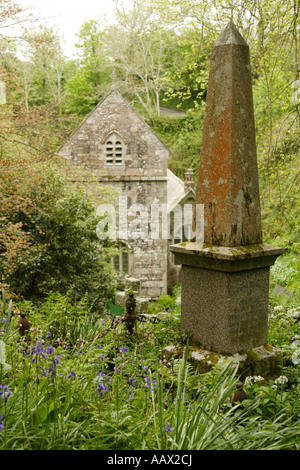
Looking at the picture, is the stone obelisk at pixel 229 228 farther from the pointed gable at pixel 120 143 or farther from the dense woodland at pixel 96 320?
the pointed gable at pixel 120 143

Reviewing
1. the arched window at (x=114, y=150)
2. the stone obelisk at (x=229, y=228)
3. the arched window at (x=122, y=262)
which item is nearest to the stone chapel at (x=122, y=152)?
the arched window at (x=114, y=150)

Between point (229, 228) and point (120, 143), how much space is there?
1349 centimetres

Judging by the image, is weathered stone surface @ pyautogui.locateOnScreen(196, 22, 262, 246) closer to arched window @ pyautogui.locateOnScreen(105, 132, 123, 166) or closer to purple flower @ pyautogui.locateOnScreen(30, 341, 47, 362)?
purple flower @ pyautogui.locateOnScreen(30, 341, 47, 362)

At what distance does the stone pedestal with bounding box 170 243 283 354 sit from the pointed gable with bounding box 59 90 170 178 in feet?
42.4

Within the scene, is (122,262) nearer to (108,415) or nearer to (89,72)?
(108,415)

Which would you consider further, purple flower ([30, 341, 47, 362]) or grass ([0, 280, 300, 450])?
purple flower ([30, 341, 47, 362])

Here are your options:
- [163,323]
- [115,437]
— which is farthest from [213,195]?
[115,437]

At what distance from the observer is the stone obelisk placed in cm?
442

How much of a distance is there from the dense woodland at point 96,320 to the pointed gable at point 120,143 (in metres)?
5.07

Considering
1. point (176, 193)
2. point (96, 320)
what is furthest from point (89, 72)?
point (96, 320)

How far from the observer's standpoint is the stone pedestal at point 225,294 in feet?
14.3

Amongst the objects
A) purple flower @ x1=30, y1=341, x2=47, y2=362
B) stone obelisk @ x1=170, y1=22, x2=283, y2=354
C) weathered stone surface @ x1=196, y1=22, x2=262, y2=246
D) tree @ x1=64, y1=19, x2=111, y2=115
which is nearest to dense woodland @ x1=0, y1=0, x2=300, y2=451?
purple flower @ x1=30, y1=341, x2=47, y2=362

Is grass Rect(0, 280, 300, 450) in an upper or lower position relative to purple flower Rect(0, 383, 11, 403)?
lower

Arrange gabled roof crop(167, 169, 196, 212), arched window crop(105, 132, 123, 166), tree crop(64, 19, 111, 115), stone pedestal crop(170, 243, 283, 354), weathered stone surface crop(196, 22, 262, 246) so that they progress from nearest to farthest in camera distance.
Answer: stone pedestal crop(170, 243, 283, 354)
weathered stone surface crop(196, 22, 262, 246)
arched window crop(105, 132, 123, 166)
gabled roof crop(167, 169, 196, 212)
tree crop(64, 19, 111, 115)
